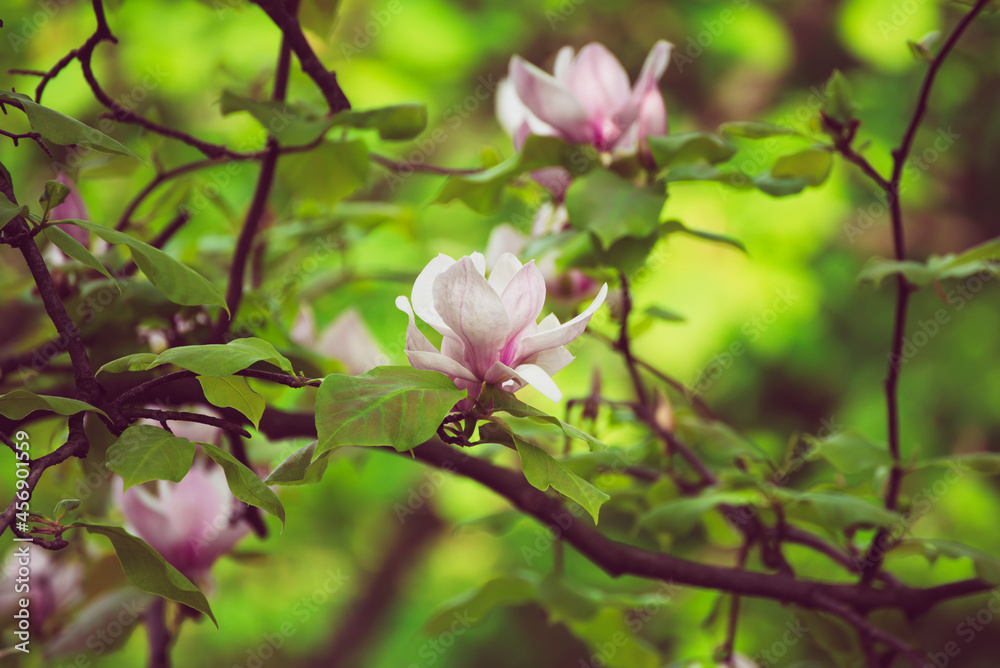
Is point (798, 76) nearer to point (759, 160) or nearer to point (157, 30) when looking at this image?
point (759, 160)

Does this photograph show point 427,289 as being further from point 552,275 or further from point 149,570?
point 552,275

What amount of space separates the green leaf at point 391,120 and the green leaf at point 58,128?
0.16 m

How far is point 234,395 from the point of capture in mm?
288

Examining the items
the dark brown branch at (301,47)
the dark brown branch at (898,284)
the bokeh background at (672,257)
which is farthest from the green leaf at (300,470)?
the bokeh background at (672,257)

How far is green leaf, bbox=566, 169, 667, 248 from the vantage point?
40 cm

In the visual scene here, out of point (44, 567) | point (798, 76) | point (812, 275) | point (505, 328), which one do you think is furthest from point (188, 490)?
point (798, 76)

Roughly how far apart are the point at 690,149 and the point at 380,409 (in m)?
0.25

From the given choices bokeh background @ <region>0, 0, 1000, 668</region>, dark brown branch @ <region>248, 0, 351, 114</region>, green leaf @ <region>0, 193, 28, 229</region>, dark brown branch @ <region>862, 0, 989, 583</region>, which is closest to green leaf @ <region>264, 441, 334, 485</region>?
green leaf @ <region>0, 193, 28, 229</region>

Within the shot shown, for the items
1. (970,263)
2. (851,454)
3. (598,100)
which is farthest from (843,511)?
(598,100)

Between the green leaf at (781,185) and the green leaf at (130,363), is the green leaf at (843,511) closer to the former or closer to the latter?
the green leaf at (781,185)

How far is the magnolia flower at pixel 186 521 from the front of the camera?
49 centimetres

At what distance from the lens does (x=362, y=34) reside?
159 cm

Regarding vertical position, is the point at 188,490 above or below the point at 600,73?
below

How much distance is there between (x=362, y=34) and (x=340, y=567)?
1.14m
